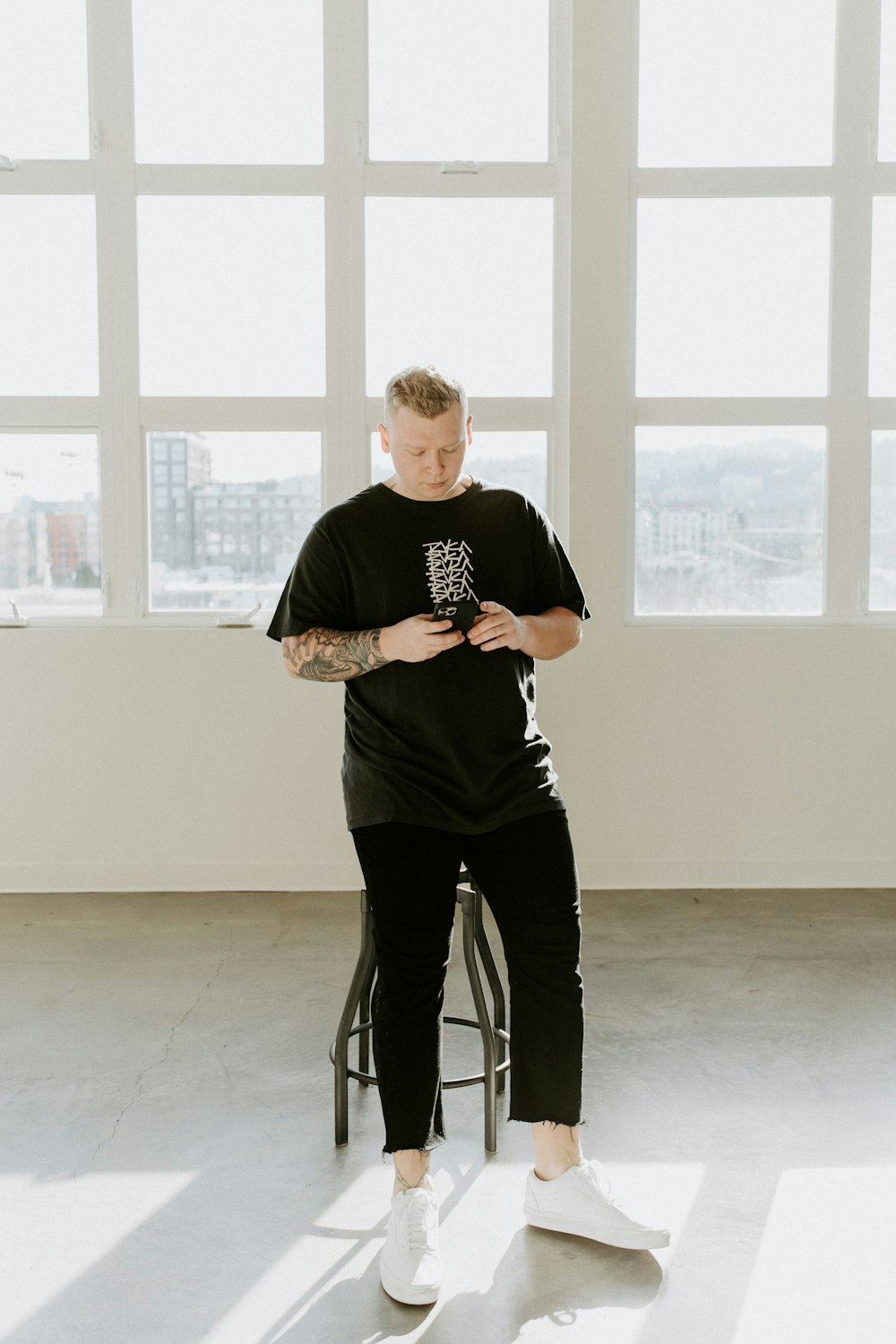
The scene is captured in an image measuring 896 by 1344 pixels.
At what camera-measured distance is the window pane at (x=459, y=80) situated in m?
4.17

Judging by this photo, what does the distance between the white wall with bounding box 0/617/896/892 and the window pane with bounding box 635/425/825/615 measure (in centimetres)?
18

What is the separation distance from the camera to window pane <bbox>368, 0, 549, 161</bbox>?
4168mm

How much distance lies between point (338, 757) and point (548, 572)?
2149 mm

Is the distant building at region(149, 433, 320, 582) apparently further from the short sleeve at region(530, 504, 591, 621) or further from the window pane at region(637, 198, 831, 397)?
the short sleeve at region(530, 504, 591, 621)

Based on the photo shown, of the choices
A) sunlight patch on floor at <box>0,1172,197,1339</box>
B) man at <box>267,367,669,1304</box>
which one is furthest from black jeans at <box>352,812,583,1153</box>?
sunlight patch on floor at <box>0,1172,197,1339</box>

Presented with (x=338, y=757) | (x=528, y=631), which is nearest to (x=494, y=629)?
(x=528, y=631)

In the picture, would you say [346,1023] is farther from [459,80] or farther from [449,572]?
[459,80]

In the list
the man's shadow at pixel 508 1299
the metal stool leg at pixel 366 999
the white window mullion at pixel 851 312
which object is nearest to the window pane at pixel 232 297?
the white window mullion at pixel 851 312

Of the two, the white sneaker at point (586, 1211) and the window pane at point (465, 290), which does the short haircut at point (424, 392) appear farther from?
the window pane at point (465, 290)

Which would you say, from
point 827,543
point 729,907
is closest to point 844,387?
point 827,543

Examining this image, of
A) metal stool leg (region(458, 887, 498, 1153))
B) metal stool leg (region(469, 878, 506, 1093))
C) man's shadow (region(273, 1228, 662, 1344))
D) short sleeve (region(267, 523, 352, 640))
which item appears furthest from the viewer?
metal stool leg (region(469, 878, 506, 1093))

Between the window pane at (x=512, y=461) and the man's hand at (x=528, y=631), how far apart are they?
6.90 ft

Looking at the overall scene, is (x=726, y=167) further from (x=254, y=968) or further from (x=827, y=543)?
(x=254, y=968)

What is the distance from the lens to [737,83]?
4.19m
